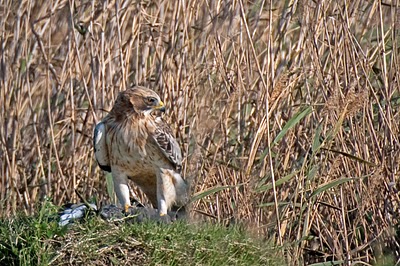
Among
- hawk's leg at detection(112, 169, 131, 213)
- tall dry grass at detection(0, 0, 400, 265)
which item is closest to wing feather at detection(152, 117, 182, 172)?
tall dry grass at detection(0, 0, 400, 265)

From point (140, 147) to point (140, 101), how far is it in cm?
27

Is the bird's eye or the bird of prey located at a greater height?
the bird's eye

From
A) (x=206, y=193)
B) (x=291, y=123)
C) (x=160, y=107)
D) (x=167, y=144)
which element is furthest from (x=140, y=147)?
(x=291, y=123)

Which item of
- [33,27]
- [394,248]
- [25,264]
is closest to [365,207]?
[394,248]

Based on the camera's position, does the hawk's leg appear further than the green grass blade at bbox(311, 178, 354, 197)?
Yes

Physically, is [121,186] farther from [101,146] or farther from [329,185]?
[329,185]

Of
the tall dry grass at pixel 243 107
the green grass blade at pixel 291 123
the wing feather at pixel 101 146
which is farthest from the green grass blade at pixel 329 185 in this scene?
the wing feather at pixel 101 146

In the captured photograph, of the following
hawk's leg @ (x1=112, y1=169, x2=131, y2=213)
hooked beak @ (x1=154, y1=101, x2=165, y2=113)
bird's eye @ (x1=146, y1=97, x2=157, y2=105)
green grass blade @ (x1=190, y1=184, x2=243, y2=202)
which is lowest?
hawk's leg @ (x1=112, y1=169, x2=131, y2=213)

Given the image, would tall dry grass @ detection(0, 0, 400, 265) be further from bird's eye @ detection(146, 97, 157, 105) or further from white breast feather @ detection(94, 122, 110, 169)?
white breast feather @ detection(94, 122, 110, 169)

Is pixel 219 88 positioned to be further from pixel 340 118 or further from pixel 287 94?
pixel 340 118

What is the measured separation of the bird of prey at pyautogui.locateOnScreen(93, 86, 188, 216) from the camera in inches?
203

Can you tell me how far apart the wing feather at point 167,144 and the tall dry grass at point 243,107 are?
0.12m

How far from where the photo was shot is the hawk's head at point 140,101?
514cm

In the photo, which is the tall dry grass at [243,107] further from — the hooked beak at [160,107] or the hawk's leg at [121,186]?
the hawk's leg at [121,186]
